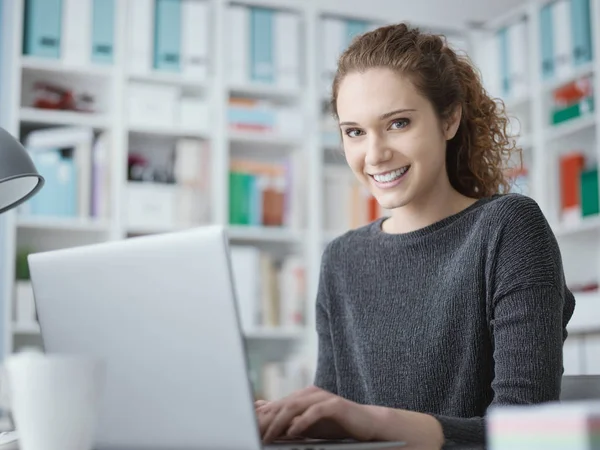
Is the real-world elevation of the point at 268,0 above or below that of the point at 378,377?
above

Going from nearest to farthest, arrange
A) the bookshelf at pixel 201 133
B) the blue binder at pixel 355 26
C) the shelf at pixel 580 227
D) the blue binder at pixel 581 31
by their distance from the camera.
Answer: the bookshelf at pixel 201 133, the shelf at pixel 580 227, the blue binder at pixel 581 31, the blue binder at pixel 355 26

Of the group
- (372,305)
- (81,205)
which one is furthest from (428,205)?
(81,205)

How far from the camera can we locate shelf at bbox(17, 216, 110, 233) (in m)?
3.31

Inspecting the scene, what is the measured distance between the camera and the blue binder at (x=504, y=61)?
4.04 metres

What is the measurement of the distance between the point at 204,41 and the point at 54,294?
2.81 meters

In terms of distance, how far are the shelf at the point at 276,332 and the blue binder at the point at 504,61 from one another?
1454 mm

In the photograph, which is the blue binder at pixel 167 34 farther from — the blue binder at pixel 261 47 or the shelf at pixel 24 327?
the shelf at pixel 24 327

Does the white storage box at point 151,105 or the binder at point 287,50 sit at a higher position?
the binder at point 287,50

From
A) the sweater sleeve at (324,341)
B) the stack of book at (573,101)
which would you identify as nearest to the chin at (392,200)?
the sweater sleeve at (324,341)

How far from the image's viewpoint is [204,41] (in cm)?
366

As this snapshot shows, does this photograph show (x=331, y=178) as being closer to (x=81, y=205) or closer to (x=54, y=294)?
(x=81, y=205)

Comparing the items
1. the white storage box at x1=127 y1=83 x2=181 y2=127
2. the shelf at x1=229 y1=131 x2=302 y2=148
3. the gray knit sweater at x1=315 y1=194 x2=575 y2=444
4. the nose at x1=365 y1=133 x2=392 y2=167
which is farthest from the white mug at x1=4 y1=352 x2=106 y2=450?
the shelf at x1=229 y1=131 x2=302 y2=148

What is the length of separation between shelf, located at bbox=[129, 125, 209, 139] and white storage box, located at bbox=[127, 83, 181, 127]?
16 millimetres

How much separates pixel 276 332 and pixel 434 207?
2.16 meters
